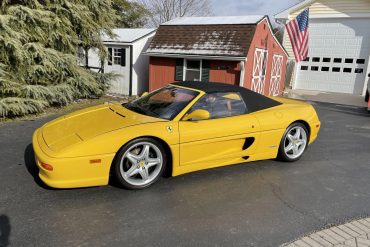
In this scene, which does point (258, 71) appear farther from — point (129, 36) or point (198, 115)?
point (198, 115)

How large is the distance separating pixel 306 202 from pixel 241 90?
190 cm

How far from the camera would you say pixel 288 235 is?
2885 mm

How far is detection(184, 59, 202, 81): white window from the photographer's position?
12.6 meters

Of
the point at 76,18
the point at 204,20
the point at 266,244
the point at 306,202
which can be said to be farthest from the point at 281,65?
the point at 266,244

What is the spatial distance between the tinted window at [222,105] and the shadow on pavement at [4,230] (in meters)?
2.35

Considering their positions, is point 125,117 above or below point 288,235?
above

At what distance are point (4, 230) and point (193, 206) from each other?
182 centimetres

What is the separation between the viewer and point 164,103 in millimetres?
4285

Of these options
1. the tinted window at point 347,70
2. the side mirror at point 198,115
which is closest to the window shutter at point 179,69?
the side mirror at point 198,115

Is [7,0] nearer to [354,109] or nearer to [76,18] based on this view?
[76,18]

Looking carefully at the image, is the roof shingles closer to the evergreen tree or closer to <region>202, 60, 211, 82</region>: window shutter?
<region>202, 60, 211, 82</region>: window shutter

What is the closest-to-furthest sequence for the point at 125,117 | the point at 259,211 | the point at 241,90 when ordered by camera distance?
the point at 259,211, the point at 125,117, the point at 241,90

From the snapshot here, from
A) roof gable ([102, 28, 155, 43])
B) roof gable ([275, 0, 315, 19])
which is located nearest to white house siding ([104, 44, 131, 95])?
roof gable ([102, 28, 155, 43])

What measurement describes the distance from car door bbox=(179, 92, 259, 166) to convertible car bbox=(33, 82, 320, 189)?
0.01m
